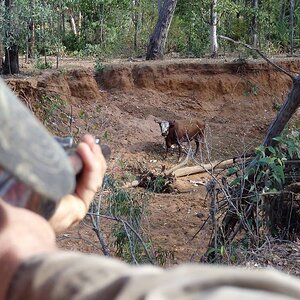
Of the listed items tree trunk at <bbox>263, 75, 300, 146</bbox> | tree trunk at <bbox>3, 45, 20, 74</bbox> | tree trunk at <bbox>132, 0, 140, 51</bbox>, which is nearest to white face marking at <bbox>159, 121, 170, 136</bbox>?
tree trunk at <bbox>3, 45, 20, 74</bbox>

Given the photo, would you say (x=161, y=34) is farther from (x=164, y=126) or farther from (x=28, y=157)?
(x=28, y=157)

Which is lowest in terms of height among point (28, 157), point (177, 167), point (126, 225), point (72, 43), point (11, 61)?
point (177, 167)

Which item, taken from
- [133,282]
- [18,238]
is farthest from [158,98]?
[133,282]

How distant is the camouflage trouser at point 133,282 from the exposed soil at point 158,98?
33.6ft

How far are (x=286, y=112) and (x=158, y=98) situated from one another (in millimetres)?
9485

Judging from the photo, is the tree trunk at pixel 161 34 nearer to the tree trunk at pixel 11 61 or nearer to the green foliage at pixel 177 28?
the green foliage at pixel 177 28

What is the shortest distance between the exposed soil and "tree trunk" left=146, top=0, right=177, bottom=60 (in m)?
0.67

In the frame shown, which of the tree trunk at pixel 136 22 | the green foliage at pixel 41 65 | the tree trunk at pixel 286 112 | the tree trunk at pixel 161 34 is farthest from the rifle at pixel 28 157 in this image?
the tree trunk at pixel 136 22

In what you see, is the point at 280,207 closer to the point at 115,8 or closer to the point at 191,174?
the point at 191,174

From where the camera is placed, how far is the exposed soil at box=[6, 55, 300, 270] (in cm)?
1245

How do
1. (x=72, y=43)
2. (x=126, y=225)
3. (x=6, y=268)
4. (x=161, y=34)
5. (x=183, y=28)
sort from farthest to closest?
(x=72, y=43)
(x=183, y=28)
(x=161, y=34)
(x=126, y=225)
(x=6, y=268)

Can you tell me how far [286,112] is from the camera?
5.48 m

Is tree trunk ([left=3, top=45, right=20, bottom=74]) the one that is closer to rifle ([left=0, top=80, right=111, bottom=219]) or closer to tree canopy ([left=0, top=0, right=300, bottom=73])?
tree canopy ([left=0, top=0, right=300, bottom=73])

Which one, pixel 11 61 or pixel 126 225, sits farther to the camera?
pixel 11 61
